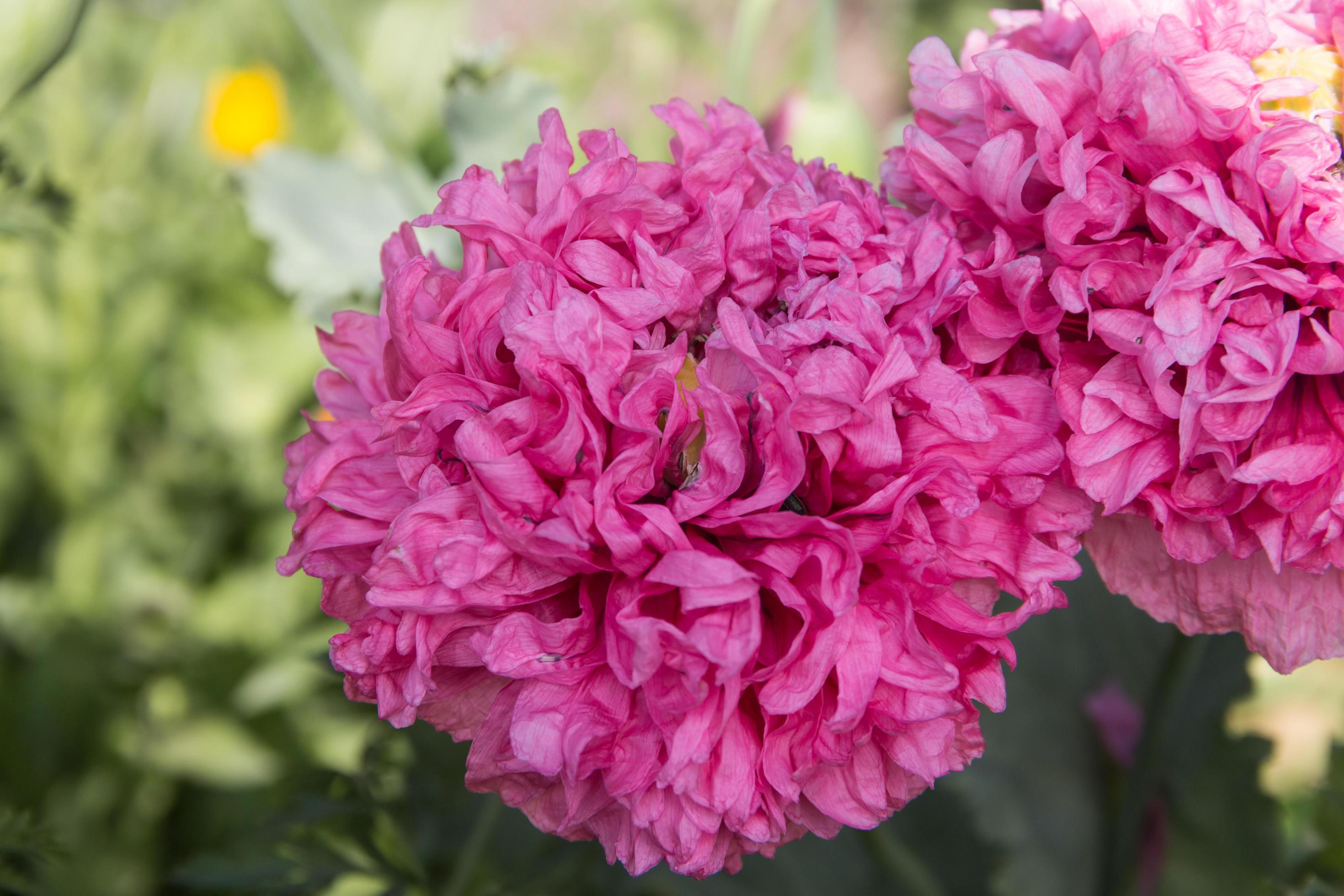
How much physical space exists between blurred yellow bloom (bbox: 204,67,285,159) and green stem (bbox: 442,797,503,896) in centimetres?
118

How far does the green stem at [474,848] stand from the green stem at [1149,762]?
1.61 ft

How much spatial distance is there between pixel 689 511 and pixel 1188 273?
0.26m

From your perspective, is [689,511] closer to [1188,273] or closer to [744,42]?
[1188,273]

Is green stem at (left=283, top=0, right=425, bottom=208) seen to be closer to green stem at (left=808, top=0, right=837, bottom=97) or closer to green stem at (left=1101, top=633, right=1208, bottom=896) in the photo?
green stem at (left=808, top=0, right=837, bottom=97)

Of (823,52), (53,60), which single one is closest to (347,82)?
(53,60)

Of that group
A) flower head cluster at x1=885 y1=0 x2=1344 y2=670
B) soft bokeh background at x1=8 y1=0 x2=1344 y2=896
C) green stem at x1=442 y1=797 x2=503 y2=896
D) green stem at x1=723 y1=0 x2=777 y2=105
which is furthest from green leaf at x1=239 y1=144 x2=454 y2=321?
flower head cluster at x1=885 y1=0 x2=1344 y2=670

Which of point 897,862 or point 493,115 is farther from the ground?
point 493,115

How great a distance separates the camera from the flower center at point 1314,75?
1.76 ft

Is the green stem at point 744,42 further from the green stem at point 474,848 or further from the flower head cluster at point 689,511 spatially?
the green stem at point 474,848

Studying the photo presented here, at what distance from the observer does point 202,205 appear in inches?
63.8

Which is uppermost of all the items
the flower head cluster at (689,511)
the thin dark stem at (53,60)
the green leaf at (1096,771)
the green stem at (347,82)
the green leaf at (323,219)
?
the thin dark stem at (53,60)

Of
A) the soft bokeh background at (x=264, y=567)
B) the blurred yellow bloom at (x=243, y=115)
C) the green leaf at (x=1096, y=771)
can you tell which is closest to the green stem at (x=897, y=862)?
the soft bokeh background at (x=264, y=567)

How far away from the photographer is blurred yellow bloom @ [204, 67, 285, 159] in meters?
1.64

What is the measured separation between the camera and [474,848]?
85cm
